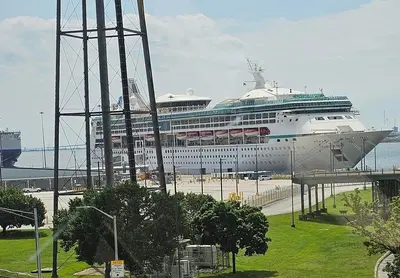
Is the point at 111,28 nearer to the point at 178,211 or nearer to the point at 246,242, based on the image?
the point at 178,211

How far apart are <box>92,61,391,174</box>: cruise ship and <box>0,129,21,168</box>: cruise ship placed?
1504 centimetres

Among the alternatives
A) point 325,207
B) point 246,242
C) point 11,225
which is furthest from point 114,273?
point 325,207

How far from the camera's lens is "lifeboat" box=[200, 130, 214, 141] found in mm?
117950

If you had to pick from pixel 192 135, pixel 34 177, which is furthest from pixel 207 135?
pixel 34 177

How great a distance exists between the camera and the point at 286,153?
109688mm

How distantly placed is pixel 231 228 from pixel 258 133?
3098 inches

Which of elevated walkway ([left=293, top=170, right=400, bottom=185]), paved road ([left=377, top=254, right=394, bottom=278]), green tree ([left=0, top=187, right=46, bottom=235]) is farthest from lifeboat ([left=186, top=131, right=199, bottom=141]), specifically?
paved road ([left=377, top=254, right=394, bottom=278])

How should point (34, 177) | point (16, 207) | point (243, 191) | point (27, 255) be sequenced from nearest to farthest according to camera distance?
point (27, 255) < point (16, 207) < point (243, 191) < point (34, 177)

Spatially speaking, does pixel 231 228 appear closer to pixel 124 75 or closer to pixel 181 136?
pixel 124 75

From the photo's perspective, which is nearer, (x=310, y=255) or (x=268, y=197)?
(x=310, y=255)

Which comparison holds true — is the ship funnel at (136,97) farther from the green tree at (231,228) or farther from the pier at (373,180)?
the green tree at (231,228)

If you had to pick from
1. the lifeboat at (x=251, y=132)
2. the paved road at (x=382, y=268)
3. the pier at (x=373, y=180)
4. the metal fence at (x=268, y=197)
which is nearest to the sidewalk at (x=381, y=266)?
the paved road at (x=382, y=268)

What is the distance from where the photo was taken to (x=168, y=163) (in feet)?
418

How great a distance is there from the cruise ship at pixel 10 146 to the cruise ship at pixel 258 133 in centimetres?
1504
